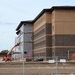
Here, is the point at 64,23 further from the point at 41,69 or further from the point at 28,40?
the point at 41,69

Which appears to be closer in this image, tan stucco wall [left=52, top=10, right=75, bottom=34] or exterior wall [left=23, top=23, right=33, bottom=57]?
tan stucco wall [left=52, top=10, right=75, bottom=34]

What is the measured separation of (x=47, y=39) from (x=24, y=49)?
148ft

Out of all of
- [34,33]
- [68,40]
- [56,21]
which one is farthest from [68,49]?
[34,33]

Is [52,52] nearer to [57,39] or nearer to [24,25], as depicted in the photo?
[57,39]

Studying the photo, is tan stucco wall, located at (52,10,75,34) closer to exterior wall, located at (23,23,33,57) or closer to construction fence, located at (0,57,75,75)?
exterior wall, located at (23,23,33,57)

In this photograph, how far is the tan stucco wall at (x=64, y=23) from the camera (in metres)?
96.1

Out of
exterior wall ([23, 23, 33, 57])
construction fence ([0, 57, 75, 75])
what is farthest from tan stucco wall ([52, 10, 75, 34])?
construction fence ([0, 57, 75, 75])

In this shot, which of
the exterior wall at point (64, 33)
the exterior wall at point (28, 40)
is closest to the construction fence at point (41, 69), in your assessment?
the exterior wall at point (64, 33)

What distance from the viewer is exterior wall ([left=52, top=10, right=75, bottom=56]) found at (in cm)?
9606

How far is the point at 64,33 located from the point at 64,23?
3.33m

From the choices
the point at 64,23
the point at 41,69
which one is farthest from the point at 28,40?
the point at 41,69

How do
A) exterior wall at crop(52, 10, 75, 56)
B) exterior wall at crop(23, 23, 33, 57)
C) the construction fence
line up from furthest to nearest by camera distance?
exterior wall at crop(23, 23, 33, 57), exterior wall at crop(52, 10, 75, 56), the construction fence

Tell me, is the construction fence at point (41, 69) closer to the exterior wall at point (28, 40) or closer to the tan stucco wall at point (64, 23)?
the tan stucco wall at point (64, 23)

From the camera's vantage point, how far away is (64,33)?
9650 centimetres
